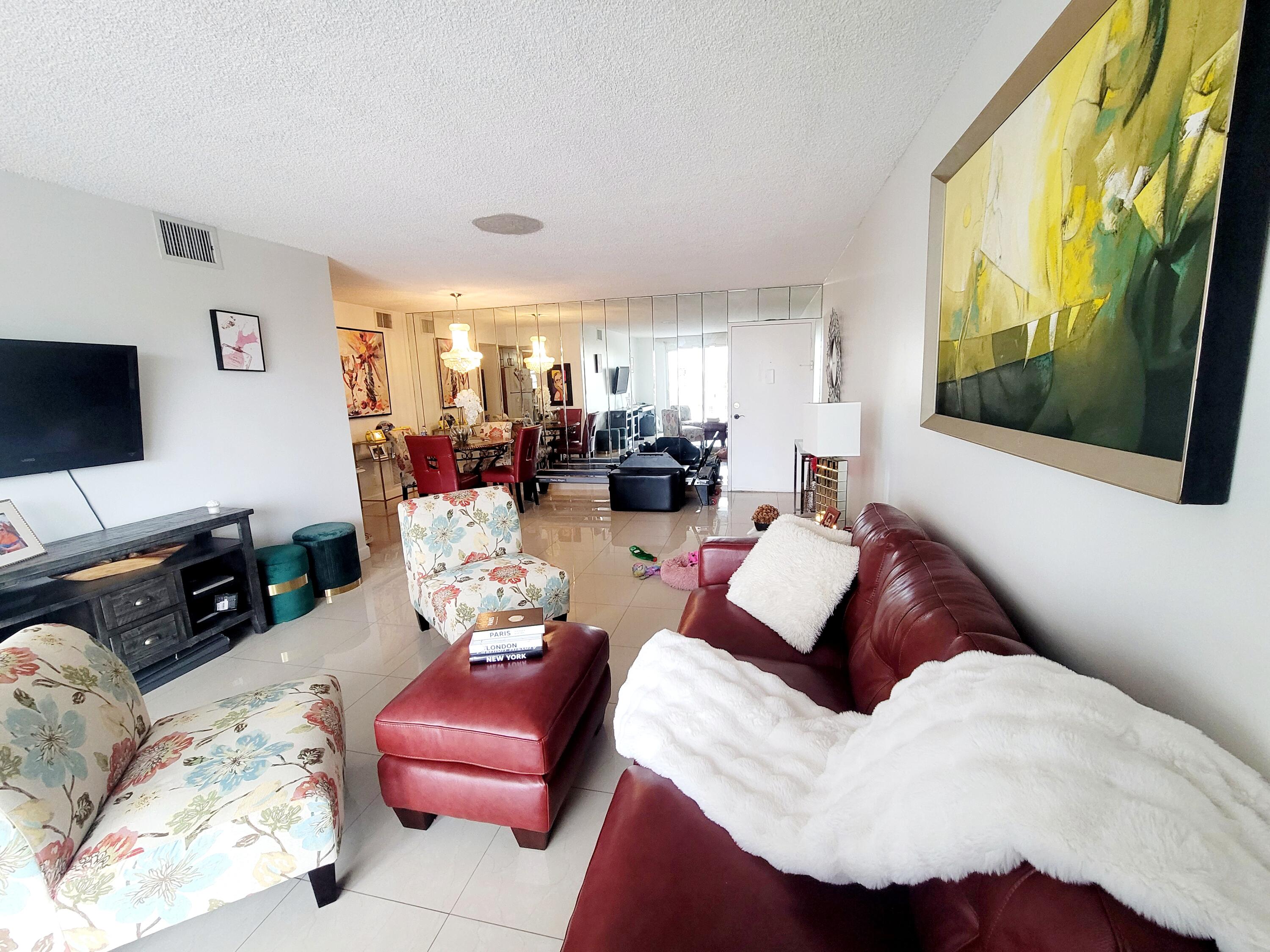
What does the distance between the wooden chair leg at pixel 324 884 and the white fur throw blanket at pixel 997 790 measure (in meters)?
0.94

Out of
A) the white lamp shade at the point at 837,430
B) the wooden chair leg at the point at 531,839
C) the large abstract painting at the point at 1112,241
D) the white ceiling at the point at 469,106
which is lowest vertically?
the wooden chair leg at the point at 531,839

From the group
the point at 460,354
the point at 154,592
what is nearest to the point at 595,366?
the point at 460,354

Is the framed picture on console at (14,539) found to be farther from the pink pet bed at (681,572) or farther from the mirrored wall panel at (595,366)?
the mirrored wall panel at (595,366)

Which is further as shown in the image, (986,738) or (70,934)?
(70,934)

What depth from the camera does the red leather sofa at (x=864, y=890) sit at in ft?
1.69

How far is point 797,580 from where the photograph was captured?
1873 millimetres

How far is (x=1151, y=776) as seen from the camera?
558 mm

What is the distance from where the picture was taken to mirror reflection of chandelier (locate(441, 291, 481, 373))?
5.75 metres

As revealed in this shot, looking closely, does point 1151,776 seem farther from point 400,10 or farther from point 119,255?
point 119,255

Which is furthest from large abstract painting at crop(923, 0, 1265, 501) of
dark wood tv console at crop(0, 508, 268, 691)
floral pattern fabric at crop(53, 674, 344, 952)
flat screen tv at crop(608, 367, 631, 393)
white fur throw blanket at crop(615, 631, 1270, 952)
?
flat screen tv at crop(608, 367, 631, 393)

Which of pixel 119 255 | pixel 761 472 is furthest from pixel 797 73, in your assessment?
pixel 761 472

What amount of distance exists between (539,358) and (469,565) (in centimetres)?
524

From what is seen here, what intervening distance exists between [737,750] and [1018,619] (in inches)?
34.3

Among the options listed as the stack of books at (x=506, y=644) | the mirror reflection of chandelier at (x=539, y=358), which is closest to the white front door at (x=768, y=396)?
the mirror reflection of chandelier at (x=539, y=358)
